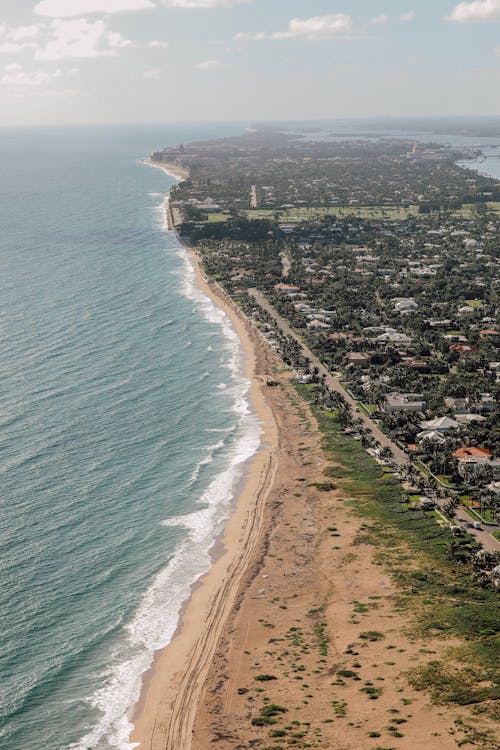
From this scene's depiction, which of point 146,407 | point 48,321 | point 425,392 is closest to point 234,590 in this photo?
point 146,407

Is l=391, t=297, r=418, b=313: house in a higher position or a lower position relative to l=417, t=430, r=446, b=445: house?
higher

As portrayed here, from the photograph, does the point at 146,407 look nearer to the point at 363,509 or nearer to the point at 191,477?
the point at 191,477

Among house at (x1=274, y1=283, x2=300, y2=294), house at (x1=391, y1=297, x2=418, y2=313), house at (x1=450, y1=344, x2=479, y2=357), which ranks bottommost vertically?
house at (x1=450, y1=344, x2=479, y2=357)

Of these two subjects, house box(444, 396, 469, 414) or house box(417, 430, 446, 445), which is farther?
house box(444, 396, 469, 414)

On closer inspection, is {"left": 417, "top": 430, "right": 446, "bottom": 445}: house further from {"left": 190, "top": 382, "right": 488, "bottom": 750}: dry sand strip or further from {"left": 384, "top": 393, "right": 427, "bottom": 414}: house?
{"left": 190, "top": 382, "right": 488, "bottom": 750}: dry sand strip

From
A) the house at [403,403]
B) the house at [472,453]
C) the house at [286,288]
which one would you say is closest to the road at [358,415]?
the house at [403,403]

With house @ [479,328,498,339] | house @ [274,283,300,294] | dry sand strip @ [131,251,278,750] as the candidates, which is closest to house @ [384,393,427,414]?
dry sand strip @ [131,251,278,750]
